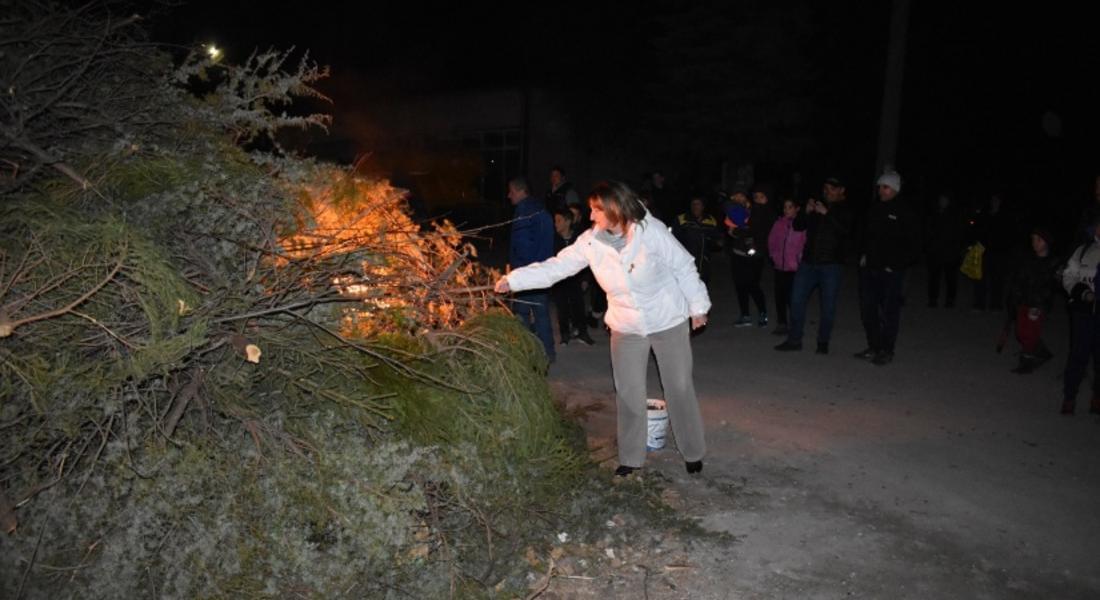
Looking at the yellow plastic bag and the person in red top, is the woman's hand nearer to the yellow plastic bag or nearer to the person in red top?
the person in red top

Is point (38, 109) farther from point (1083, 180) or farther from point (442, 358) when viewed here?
point (1083, 180)

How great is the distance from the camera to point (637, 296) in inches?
209

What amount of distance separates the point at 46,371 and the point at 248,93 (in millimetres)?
2570

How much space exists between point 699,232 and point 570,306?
1710mm

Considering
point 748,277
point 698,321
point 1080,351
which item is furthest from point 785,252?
point 698,321

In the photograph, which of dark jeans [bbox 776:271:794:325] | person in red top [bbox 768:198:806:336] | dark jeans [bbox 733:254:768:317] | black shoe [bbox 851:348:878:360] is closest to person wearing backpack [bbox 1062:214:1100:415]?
black shoe [bbox 851:348:878:360]

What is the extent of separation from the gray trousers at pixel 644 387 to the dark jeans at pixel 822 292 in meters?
4.08

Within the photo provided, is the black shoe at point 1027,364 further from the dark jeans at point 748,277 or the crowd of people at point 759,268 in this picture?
the dark jeans at point 748,277

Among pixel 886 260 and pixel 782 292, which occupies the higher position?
pixel 886 260

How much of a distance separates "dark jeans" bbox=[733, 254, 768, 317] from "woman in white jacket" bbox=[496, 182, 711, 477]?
17.4 feet

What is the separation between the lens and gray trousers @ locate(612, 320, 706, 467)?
17.7ft

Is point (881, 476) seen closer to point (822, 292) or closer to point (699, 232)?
point (822, 292)

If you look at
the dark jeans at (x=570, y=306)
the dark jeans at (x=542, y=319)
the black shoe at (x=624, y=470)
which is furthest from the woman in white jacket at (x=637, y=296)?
the dark jeans at (x=570, y=306)

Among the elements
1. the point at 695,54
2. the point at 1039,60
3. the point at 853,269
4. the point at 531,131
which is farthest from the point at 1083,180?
the point at 531,131
